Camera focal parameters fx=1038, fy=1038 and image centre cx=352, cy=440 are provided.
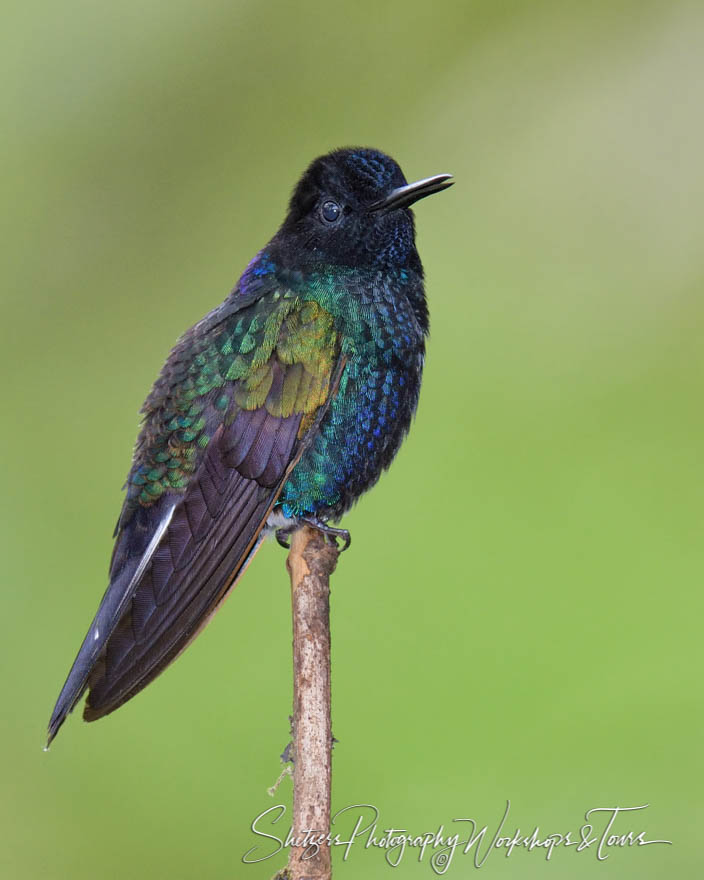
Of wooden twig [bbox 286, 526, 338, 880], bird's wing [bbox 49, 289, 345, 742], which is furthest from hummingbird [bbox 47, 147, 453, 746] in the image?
wooden twig [bbox 286, 526, 338, 880]

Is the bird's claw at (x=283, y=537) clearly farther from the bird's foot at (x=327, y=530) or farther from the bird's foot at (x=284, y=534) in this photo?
the bird's foot at (x=327, y=530)

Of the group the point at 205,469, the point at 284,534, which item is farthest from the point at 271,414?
the point at 284,534

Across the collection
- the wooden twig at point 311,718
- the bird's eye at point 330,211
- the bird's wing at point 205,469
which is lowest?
the wooden twig at point 311,718

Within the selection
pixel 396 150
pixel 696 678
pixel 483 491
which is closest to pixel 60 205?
pixel 396 150

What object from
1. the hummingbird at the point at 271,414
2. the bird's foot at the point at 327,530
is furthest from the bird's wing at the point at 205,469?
the bird's foot at the point at 327,530

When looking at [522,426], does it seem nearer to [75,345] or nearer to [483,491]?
[483,491]

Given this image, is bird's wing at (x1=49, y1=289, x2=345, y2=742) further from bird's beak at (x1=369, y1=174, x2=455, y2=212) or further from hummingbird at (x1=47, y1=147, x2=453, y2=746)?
bird's beak at (x1=369, y1=174, x2=455, y2=212)

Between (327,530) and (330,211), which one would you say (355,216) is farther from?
(327,530)
